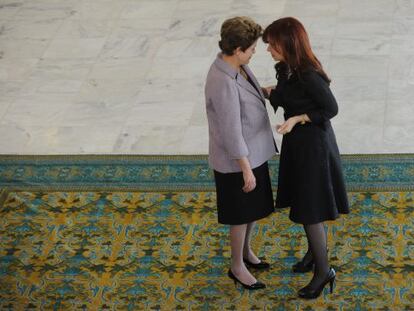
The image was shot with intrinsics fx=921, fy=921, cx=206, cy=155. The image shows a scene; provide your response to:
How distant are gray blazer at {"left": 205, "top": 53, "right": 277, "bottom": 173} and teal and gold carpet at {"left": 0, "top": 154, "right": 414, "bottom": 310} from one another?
38.2 inches

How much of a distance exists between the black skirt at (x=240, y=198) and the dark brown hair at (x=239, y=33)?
2.52 feet

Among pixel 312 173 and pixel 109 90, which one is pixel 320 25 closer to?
pixel 109 90

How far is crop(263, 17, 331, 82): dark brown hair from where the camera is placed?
4930 millimetres

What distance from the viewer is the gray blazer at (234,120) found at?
199 inches

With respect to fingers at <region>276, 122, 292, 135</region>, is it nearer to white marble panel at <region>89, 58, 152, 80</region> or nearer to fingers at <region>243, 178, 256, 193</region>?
fingers at <region>243, 178, 256, 193</region>

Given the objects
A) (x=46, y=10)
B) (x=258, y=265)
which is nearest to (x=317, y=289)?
(x=258, y=265)

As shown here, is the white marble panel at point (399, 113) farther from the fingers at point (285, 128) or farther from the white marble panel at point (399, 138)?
the fingers at point (285, 128)

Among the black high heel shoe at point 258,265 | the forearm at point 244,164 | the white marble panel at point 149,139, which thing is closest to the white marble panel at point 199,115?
the white marble panel at point 149,139

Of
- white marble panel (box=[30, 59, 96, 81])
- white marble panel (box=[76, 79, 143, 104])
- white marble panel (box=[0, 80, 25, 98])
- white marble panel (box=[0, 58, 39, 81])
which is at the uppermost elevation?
white marble panel (box=[76, 79, 143, 104])

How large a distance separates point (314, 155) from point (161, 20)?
15.1 feet

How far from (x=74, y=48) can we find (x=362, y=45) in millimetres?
2835

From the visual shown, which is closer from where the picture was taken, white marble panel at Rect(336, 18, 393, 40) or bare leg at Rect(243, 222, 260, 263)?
bare leg at Rect(243, 222, 260, 263)

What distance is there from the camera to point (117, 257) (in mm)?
6203

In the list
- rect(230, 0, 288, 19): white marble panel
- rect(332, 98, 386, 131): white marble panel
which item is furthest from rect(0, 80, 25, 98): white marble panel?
rect(332, 98, 386, 131): white marble panel
